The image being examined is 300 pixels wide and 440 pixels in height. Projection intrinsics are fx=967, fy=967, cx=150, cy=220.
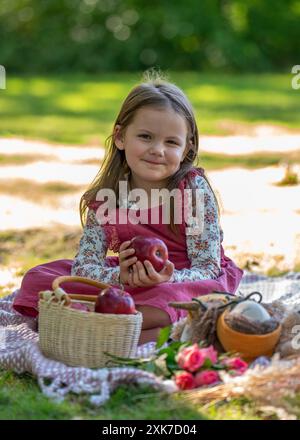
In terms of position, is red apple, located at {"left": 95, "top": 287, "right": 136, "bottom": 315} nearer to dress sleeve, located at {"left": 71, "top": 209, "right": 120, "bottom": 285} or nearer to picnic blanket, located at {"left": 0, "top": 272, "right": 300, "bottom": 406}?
picnic blanket, located at {"left": 0, "top": 272, "right": 300, "bottom": 406}

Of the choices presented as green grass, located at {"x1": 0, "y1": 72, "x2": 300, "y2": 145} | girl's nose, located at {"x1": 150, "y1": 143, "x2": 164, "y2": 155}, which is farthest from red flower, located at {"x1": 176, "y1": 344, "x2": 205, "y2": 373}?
green grass, located at {"x1": 0, "y1": 72, "x2": 300, "y2": 145}

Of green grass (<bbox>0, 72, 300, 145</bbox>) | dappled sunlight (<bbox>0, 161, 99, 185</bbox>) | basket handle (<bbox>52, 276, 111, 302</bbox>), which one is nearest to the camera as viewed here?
basket handle (<bbox>52, 276, 111, 302</bbox>)

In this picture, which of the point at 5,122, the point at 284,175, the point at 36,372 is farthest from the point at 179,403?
the point at 5,122

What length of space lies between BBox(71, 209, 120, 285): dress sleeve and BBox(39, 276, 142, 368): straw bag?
0.68 m

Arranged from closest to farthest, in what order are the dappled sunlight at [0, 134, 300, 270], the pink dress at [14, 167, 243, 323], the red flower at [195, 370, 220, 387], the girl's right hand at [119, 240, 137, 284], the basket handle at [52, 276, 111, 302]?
1. the red flower at [195, 370, 220, 387]
2. the basket handle at [52, 276, 111, 302]
3. the girl's right hand at [119, 240, 137, 284]
4. the pink dress at [14, 167, 243, 323]
5. the dappled sunlight at [0, 134, 300, 270]

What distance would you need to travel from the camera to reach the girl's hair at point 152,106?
14.8 feet

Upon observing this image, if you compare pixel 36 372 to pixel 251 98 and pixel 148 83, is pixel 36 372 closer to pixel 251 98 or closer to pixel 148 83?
pixel 148 83

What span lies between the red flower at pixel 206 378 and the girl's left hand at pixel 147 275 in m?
0.70

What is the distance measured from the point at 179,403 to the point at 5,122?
899cm

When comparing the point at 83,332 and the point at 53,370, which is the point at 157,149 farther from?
the point at 53,370

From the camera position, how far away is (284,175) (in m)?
8.56

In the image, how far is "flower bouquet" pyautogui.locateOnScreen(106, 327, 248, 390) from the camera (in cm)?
348

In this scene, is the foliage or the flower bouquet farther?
the foliage

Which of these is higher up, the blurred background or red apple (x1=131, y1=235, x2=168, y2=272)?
the blurred background
